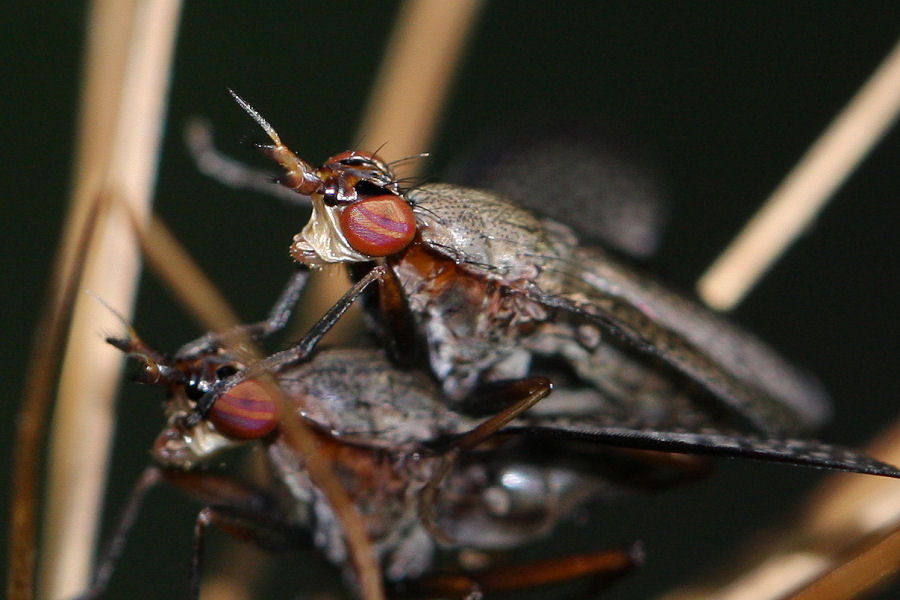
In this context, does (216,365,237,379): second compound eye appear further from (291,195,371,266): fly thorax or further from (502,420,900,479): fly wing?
(502,420,900,479): fly wing

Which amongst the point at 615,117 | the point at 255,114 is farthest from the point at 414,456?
the point at 615,117

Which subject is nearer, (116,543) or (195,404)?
(195,404)

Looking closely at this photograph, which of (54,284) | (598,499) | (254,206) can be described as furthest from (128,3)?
(254,206)

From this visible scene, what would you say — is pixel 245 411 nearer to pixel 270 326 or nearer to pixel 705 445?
pixel 270 326

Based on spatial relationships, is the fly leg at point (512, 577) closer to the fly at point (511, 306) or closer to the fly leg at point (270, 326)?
the fly at point (511, 306)

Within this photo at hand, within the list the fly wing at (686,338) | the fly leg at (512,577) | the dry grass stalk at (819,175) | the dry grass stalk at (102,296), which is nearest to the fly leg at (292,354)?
the dry grass stalk at (102,296)

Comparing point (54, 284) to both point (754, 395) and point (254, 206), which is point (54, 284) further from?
point (254, 206)
